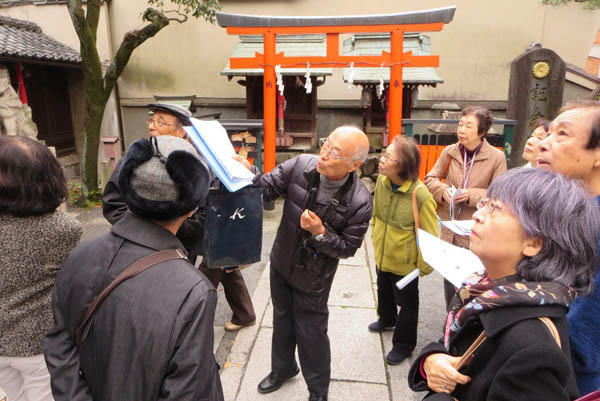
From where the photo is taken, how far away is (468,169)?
3154mm

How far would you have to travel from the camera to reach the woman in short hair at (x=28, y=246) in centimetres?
170

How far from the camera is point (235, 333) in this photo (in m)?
3.53

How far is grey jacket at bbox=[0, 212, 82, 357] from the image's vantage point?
67.7 inches

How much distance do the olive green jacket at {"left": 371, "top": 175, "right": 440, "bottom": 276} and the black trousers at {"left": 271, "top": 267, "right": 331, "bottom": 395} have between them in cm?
76

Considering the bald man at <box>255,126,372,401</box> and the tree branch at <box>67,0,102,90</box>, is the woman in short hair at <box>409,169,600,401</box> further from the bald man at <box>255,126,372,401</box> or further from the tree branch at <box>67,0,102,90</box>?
the tree branch at <box>67,0,102,90</box>

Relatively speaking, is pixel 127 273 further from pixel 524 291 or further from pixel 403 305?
pixel 403 305

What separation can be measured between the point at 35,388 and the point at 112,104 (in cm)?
1102

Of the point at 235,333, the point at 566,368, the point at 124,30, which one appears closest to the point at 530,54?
the point at 235,333

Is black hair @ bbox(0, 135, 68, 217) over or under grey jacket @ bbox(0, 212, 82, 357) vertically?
over

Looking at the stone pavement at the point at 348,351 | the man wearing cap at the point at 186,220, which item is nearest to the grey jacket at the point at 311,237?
the man wearing cap at the point at 186,220

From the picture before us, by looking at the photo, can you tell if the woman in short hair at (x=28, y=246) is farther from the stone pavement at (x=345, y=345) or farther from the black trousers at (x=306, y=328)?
the stone pavement at (x=345, y=345)

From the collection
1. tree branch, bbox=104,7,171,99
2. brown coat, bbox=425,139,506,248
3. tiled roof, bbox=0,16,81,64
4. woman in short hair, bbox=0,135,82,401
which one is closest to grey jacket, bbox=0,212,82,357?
woman in short hair, bbox=0,135,82,401

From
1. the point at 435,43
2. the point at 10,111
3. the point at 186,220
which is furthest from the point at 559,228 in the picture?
the point at 435,43

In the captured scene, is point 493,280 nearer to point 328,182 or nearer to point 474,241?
point 474,241
